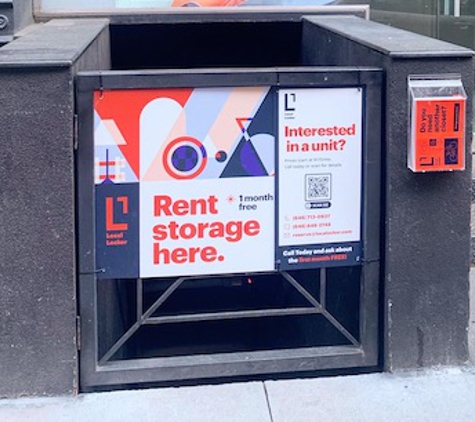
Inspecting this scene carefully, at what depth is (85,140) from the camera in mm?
3500

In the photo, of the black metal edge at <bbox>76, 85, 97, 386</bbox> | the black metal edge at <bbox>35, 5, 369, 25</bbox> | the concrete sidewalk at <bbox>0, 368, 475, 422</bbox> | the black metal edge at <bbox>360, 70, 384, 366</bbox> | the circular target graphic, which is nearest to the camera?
the concrete sidewalk at <bbox>0, 368, 475, 422</bbox>

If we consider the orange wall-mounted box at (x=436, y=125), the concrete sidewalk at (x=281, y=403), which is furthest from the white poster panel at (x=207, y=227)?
the orange wall-mounted box at (x=436, y=125)

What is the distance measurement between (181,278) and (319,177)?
822mm

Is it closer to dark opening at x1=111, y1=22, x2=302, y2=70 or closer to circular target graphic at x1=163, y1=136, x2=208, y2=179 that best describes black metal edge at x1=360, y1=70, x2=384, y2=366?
circular target graphic at x1=163, y1=136, x2=208, y2=179

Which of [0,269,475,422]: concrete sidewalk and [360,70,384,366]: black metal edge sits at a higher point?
[360,70,384,366]: black metal edge

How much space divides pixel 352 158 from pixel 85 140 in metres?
1.26

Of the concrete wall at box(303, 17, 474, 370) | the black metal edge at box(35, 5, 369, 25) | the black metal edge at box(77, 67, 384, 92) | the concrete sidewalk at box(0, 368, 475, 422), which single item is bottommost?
the concrete sidewalk at box(0, 368, 475, 422)

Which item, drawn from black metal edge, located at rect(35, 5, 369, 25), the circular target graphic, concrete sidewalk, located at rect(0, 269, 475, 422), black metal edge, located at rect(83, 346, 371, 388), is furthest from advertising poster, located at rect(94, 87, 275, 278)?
black metal edge, located at rect(35, 5, 369, 25)

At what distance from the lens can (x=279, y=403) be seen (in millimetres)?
3492

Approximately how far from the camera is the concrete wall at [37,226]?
11.1 ft

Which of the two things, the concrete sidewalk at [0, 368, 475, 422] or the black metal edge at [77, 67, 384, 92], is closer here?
the concrete sidewalk at [0, 368, 475, 422]

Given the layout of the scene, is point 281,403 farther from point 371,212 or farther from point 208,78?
point 208,78

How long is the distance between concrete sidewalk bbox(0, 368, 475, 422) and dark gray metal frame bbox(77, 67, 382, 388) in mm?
93

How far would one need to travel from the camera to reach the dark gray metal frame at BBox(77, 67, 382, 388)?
11.6 ft
